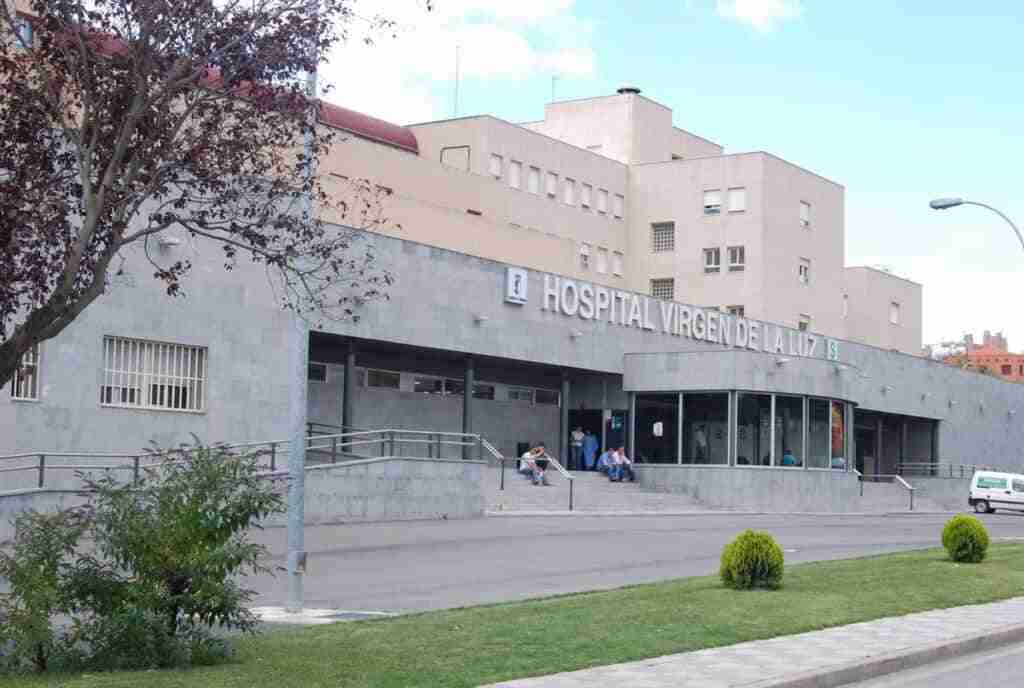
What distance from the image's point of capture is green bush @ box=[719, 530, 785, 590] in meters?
17.5

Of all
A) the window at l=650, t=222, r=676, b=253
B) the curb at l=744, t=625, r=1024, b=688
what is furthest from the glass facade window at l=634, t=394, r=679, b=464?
the curb at l=744, t=625, r=1024, b=688

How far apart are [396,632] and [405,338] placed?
25.6 metres

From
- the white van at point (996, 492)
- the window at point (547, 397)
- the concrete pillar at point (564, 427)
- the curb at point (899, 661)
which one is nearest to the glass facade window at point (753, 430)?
the concrete pillar at point (564, 427)

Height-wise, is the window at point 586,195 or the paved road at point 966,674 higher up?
the window at point 586,195

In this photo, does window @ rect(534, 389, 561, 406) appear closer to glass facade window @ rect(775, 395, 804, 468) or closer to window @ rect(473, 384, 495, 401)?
window @ rect(473, 384, 495, 401)

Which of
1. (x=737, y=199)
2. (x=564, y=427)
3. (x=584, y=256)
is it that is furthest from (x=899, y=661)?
(x=737, y=199)

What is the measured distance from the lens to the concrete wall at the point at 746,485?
45.4 meters

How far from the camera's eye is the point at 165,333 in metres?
Answer: 31.2

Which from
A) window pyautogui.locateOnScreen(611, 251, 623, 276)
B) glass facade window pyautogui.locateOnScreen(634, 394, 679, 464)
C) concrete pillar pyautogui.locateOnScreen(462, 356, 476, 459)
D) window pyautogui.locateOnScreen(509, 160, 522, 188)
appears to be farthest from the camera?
window pyautogui.locateOnScreen(611, 251, 623, 276)

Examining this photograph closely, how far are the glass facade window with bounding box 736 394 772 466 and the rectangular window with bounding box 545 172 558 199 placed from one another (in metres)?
19.0

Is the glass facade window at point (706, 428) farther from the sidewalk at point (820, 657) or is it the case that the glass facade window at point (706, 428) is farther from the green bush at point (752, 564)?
the sidewalk at point (820, 657)

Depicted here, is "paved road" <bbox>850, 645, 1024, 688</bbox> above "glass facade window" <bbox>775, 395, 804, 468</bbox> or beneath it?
beneath

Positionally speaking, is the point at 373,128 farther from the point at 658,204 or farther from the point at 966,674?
the point at 966,674

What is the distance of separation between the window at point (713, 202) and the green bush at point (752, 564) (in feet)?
166
